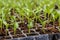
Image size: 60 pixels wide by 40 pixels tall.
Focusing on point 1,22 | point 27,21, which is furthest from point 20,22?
point 1,22

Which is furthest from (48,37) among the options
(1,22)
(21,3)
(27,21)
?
(21,3)

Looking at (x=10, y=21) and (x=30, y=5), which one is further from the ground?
(x=30, y=5)

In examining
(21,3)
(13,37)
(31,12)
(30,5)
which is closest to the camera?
(13,37)

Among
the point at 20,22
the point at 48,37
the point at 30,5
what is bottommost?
the point at 48,37

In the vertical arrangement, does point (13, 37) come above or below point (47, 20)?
below

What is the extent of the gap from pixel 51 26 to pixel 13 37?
0.35 meters

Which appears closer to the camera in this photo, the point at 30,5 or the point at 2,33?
the point at 2,33

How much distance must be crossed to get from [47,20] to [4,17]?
1.18ft

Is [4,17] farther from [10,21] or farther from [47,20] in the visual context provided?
[47,20]

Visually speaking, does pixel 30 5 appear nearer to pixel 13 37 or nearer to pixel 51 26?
pixel 51 26

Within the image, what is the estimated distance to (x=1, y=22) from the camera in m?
1.38

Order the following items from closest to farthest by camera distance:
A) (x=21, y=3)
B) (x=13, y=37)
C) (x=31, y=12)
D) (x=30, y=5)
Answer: (x=13, y=37), (x=31, y=12), (x=30, y=5), (x=21, y=3)

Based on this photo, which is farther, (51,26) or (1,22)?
(51,26)

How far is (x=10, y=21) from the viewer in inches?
59.4
